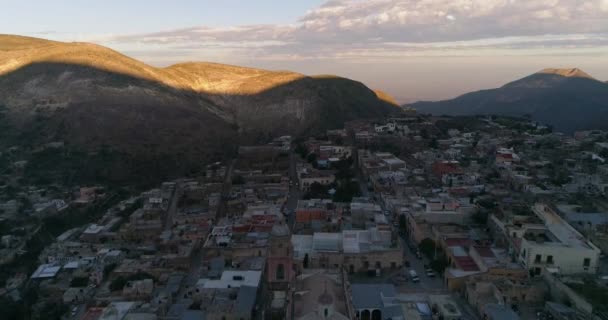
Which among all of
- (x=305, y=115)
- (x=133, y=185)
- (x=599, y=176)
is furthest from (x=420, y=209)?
(x=305, y=115)

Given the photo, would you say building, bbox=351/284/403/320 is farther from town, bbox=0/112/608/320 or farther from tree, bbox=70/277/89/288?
tree, bbox=70/277/89/288

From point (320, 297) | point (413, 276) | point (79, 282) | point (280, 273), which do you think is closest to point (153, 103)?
point (79, 282)

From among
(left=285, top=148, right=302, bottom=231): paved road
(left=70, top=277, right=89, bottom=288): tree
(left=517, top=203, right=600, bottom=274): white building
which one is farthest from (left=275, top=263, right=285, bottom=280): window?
(left=517, top=203, right=600, bottom=274): white building

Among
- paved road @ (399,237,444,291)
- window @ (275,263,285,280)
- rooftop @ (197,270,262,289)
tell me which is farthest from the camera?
paved road @ (399,237,444,291)

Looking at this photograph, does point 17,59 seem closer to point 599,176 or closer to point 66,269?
point 66,269

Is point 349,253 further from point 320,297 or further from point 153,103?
point 153,103

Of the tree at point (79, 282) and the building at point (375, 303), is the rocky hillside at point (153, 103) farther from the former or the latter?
the building at point (375, 303)
